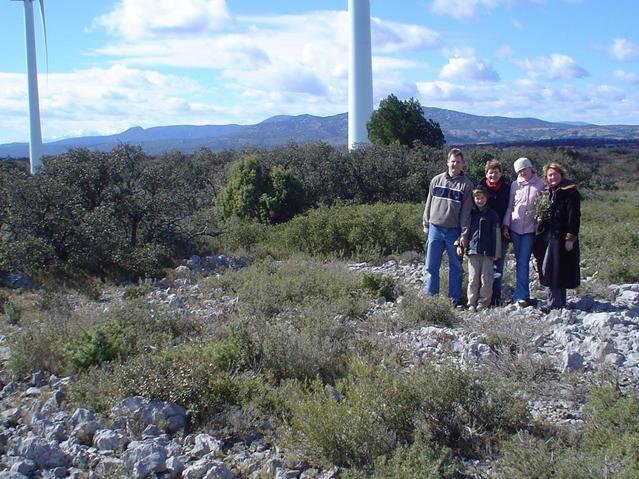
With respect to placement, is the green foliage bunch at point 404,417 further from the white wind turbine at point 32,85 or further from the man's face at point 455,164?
the white wind turbine at point 32,85

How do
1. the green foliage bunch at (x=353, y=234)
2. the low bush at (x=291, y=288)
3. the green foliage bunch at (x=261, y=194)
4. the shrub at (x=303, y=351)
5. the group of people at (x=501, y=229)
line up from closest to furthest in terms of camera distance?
the shrub at (x=303, y=351)
the group of people at (x=501, y=229)
the low bush at (x=291, y=288)
the green foliage bunch at (x=353, y=234)
the green foliage bunch at (x=261, y=194)

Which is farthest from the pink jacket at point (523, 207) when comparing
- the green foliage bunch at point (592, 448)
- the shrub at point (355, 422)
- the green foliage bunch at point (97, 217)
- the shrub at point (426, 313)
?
the green foliage bunch at point (97, 217)

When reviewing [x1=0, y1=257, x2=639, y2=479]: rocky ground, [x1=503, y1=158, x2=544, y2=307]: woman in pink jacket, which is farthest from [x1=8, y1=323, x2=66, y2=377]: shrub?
[x1=503, y1=158, x2=544, y2=307]: woman in pink jacket

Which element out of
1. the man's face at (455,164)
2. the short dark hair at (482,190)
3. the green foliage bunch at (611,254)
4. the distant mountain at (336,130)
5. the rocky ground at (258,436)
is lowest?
the rocky ground at (258,436)

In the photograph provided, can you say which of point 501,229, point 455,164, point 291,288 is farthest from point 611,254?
point 291,288

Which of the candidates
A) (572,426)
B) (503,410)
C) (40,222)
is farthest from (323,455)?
(40,222)

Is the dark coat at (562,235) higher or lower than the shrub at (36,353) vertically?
higher

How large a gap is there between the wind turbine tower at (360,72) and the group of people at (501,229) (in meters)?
25.2

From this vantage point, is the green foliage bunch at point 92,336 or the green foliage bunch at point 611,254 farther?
the green foliage bunch at point 611,254

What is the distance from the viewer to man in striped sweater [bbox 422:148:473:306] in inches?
311

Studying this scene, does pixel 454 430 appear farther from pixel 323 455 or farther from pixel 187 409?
pixel 187 409

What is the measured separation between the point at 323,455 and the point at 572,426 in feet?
5.72

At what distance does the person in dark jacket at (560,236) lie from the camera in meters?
7.25

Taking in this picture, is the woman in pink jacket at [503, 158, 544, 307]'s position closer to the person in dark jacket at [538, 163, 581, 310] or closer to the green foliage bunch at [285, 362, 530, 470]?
the person in dark jacket at [538, 163, 581, 310]
